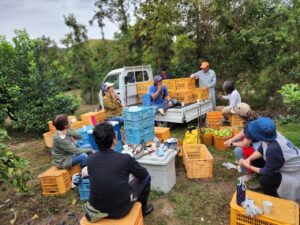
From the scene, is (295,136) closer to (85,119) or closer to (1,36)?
(85,119)

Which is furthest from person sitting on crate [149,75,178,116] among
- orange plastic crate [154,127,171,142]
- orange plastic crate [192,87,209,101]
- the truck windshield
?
the truck windshield

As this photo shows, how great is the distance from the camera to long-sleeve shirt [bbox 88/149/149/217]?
7.81 ft

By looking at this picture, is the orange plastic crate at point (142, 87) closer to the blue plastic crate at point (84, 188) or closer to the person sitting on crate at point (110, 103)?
the person sitting on crate at point (110, 103)

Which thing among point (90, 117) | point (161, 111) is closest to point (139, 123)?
point (161, 111)

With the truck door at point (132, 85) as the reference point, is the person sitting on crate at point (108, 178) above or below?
below

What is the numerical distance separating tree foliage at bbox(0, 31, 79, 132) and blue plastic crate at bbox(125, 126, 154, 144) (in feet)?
13.5

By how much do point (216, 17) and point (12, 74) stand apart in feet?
23.3

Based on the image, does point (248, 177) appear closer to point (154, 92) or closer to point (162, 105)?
point (162, 105)

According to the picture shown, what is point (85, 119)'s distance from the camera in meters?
6.15

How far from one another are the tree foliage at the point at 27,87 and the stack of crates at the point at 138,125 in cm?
412

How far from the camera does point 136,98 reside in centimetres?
792

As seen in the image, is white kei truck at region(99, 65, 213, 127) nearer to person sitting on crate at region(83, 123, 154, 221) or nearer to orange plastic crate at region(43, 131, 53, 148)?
orange plastic crate at region(43, 131, 53, 148)

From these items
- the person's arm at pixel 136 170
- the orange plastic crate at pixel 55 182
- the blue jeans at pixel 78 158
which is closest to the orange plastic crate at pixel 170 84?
the blue jeans at pixel 78 158

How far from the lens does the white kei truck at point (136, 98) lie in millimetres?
6246
